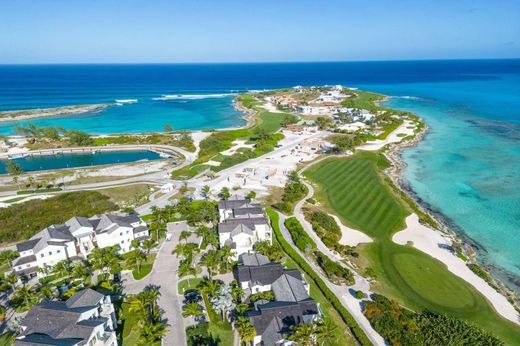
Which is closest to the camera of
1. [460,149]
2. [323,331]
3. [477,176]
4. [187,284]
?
[323,331]

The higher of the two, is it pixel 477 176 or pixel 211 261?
pixel 211 261

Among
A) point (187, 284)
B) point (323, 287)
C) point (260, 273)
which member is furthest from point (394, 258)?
point (187, 284)

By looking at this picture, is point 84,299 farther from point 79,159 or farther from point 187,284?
point 79,159

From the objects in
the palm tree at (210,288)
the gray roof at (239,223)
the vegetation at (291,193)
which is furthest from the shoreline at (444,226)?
the palm tree at (210,288)

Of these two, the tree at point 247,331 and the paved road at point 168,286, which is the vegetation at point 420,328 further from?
the paved road at point 168,286

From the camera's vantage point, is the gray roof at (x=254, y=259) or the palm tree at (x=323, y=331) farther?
the gray roof at (x=254, y=259)

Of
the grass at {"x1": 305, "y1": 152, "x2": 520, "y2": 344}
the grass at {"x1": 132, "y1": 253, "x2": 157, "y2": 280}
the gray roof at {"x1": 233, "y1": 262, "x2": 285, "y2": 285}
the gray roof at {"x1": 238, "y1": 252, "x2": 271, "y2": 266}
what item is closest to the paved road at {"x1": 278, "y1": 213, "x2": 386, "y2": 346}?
the grass at {"x1": 305, "y1": 152, "x2": 520, "y2": 344}

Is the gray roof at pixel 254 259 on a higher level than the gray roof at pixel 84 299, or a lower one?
lower
